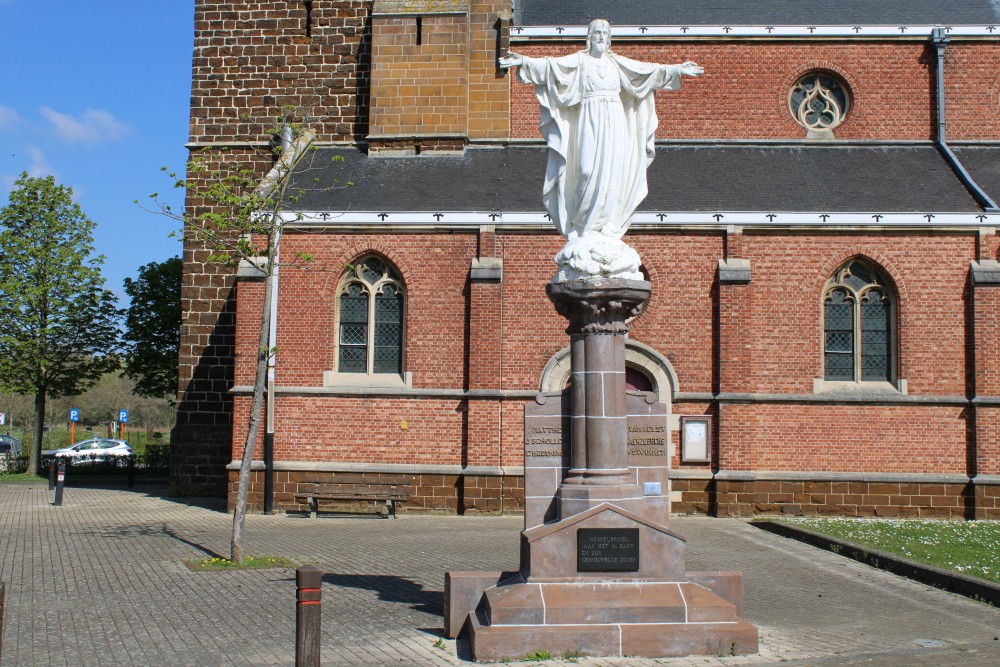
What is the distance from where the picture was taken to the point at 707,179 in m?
19.7

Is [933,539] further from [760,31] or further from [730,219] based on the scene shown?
[760,31]

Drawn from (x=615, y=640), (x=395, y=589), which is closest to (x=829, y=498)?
(x=395, y=589)

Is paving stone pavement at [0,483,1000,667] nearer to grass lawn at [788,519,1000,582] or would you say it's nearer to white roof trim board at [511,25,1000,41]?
grass lawn at [788,519,1000,582]

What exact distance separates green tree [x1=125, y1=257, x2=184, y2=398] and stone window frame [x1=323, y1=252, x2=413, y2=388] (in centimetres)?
1424

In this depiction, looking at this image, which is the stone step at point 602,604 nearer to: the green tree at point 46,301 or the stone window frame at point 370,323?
the stone window frame at point 370,323

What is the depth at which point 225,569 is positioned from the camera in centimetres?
1198

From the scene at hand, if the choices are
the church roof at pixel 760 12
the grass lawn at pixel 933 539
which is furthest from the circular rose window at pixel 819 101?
the grass lawn at pixel 933 539

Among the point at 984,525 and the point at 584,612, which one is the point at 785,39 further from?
the point at 584,612

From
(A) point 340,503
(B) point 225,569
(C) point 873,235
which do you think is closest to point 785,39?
(C) point 873,235

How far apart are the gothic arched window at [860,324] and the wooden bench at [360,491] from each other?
8.20m

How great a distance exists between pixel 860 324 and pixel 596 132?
450 inches

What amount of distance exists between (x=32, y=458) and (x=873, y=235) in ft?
78.2

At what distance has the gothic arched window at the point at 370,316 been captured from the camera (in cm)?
1875

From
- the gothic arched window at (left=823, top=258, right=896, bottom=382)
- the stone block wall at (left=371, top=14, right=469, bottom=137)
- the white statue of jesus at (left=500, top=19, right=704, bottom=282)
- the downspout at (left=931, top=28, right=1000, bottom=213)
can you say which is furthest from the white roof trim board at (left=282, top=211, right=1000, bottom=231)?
the white statue of jesus at (left=500, top=19, right=704, bottom=282)
